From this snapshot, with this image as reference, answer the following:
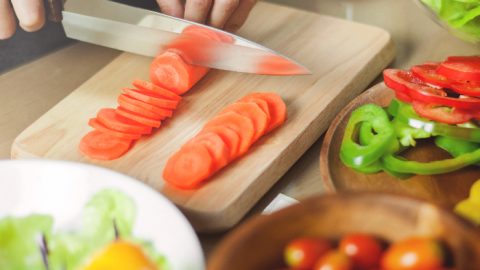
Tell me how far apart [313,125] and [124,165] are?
364mm

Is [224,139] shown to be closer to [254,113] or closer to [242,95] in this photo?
[254,113]

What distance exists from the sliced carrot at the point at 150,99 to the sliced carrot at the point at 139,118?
→ 35 mm

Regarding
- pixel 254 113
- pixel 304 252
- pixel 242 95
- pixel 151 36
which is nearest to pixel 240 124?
pixel 254 113

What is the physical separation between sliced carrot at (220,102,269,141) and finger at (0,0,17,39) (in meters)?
0.50

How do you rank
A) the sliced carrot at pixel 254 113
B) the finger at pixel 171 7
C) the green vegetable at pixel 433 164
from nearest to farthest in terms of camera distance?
1. the green vegetable at pixel 433 164
2. the sliced carrot at pixel 254 113
3. the finger at pixel 171 7

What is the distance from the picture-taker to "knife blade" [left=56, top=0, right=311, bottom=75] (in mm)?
1370

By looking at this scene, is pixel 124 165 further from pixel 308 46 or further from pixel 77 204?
pixel 308 46

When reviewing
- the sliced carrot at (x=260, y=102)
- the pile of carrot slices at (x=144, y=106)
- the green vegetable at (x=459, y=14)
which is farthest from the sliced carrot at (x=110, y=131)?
the green vegetable at (x=459, y=14)

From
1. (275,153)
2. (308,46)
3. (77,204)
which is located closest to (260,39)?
(308,46)

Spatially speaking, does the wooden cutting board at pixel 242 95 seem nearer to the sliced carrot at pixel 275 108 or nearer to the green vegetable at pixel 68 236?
the sliced carrot at pixel 275 108

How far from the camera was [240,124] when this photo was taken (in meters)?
1.29

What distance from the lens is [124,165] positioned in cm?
129

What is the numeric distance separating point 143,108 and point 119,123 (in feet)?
0.18

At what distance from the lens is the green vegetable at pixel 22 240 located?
105 cm
